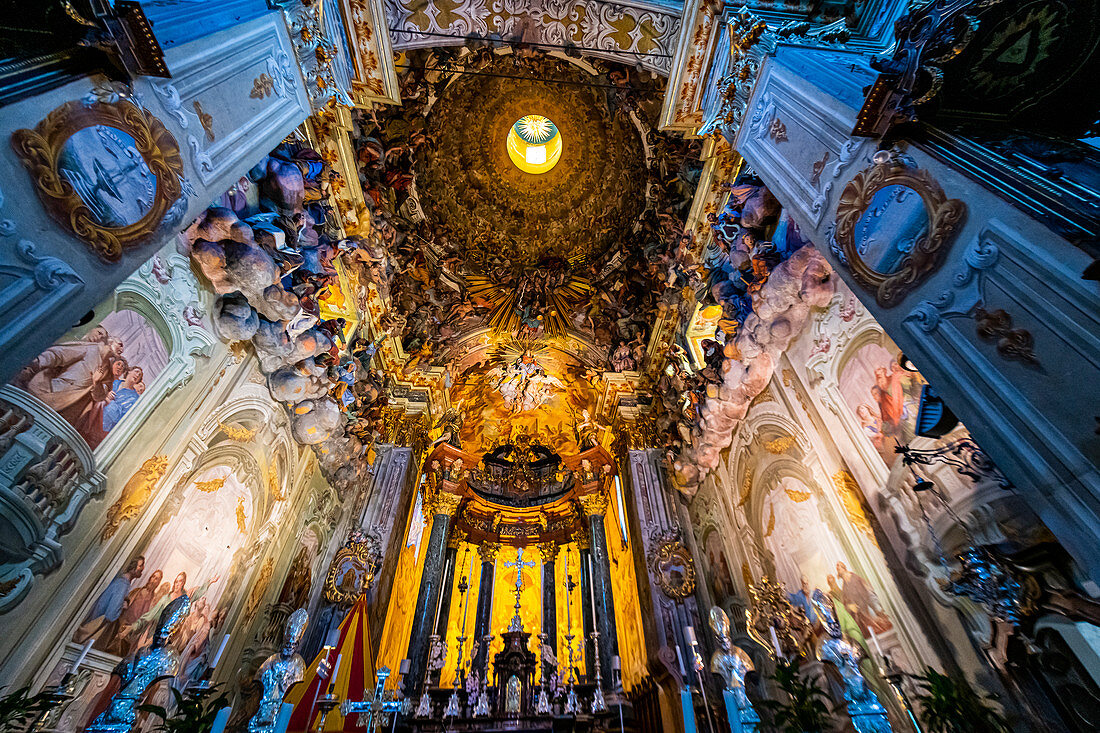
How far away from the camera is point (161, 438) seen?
456 centimetres

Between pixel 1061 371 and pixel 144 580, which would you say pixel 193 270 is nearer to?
pixel 144 580

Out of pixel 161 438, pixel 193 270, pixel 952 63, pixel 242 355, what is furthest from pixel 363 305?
pixel 952 63

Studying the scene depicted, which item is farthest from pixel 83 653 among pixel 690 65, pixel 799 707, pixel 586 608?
pixel 586 608

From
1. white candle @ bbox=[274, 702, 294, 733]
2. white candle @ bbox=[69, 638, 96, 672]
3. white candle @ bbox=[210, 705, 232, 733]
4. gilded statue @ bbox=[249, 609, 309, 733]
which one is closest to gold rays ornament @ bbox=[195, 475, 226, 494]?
white candle @ bbox=[69, 638, 96, 672]

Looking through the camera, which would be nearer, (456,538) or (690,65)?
(690,65)

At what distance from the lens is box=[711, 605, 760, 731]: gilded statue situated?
13.0 ft

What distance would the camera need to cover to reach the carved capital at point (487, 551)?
14430mm

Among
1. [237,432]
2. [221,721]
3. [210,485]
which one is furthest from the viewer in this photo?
[237,432]

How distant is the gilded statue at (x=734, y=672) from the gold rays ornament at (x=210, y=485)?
6.29 meters

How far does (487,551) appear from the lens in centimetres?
1455

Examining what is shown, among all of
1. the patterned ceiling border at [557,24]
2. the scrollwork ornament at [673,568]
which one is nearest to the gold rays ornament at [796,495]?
the scrollwork ornament at [673,568]

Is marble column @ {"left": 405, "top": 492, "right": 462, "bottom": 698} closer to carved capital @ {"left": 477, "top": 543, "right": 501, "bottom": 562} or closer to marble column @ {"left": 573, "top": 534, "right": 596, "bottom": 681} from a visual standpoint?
carved capital @ {"left": 477, "top": 543, "right": 501, "bottom": 562}

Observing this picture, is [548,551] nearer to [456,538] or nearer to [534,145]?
[456,538]

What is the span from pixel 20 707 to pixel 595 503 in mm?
12349
